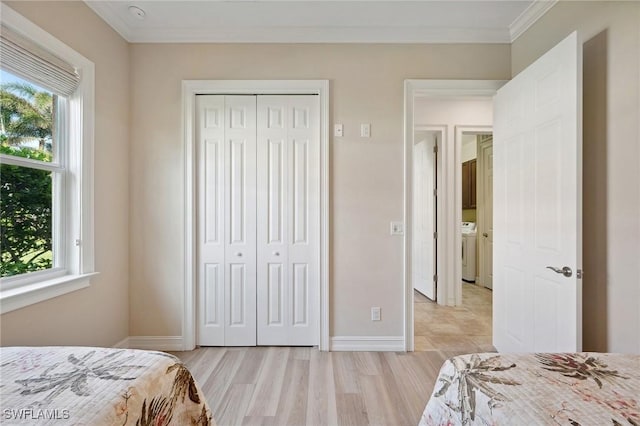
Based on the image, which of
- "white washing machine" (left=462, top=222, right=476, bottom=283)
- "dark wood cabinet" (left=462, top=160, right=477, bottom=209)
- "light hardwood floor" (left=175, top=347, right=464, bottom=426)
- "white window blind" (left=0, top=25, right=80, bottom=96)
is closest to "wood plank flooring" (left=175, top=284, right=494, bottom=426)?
"light hardwood floor" (left=175, top=347, right=464, bottom=426)

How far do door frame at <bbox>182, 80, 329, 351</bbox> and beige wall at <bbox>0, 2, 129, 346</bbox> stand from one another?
A: 0.49m

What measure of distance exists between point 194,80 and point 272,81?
2.21 ft

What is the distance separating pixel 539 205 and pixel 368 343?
1672 mm

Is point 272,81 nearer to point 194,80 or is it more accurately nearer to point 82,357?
point 194,80

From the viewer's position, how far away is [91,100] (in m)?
2.08

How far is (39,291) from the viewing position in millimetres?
1672

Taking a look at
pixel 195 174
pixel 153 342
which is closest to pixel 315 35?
pixel 195 174

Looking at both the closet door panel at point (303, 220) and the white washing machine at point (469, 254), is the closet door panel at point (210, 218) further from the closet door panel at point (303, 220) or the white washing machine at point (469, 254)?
the white washing machine at point (469, 254)

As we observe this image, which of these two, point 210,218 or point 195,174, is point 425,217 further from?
point 195,174

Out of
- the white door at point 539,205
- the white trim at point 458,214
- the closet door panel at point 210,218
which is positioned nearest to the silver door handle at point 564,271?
the white door at point 539,205

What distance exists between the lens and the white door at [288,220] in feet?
8.43

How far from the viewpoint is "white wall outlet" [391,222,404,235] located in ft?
8.26

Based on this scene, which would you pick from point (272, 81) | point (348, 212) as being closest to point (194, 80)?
point (272, 81)

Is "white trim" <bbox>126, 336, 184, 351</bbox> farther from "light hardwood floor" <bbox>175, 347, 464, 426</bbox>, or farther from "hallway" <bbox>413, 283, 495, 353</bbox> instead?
"hallway" <bbox>413, 283, 495, 353</bbox>
